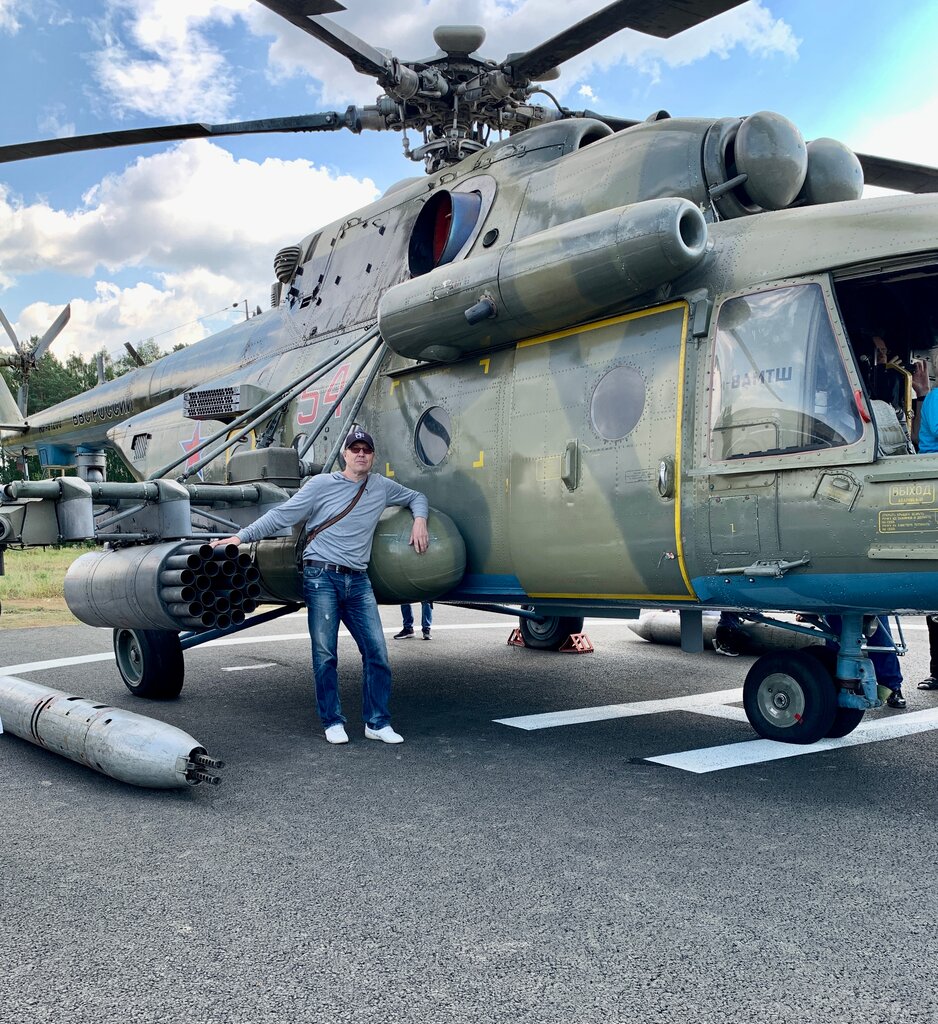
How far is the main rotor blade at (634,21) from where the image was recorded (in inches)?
244

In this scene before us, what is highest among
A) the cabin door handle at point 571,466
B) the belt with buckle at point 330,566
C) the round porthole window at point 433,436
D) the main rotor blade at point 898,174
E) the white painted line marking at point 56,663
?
the main rotor blade at point 898,174

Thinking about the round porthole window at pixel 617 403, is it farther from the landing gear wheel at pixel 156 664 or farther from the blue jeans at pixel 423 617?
the blue jeans at pixel 423 617

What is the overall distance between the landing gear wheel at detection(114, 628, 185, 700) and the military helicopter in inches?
0.9

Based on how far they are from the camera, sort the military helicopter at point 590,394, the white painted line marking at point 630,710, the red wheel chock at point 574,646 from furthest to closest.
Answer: the red wheel chock at point 574,646 → the white painted line marking at point 630,710 → the military helicopter at point 590,394

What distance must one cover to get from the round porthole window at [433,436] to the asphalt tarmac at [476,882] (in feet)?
6.53

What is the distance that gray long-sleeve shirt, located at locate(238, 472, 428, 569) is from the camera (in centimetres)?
620

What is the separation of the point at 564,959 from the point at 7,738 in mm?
4881

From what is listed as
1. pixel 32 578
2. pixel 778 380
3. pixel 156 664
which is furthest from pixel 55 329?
pixel 778 380

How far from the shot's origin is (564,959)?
3.07 metres

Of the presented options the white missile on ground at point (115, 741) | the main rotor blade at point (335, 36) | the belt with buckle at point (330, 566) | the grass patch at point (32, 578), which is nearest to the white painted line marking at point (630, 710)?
the belt with buckle at point (330, 566)

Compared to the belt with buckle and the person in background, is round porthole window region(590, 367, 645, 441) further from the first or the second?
the person in background

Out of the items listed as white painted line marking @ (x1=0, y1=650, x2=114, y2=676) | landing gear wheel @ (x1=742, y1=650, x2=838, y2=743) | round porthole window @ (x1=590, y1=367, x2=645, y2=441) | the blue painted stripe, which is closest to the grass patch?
white painted line marking @ (x1=0, y1=650, x2=114, y2=676)

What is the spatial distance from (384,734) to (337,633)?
0.75m

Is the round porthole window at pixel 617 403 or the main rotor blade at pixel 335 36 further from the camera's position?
the main rotor blade at pixel 335 36
